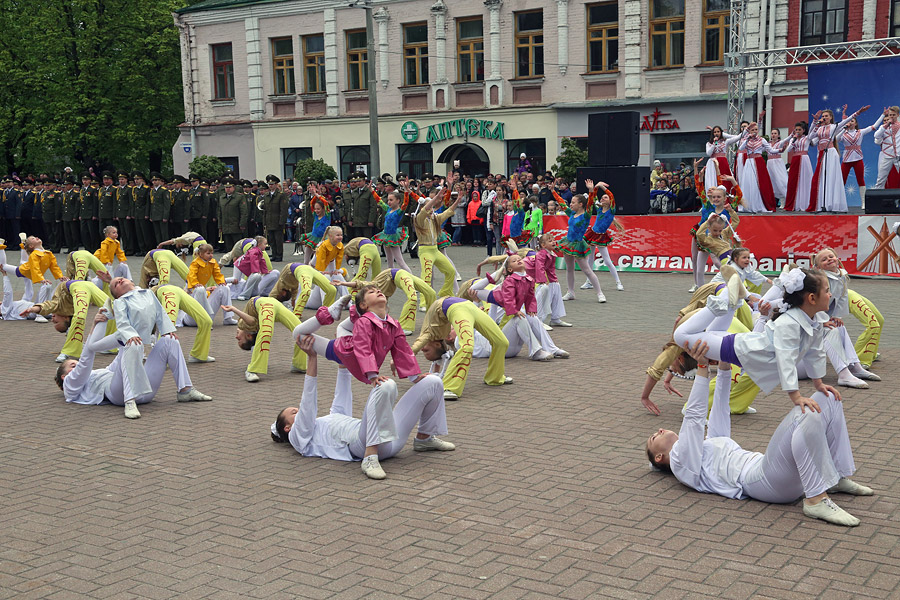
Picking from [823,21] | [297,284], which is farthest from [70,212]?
[823,21]

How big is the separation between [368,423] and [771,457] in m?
2.77

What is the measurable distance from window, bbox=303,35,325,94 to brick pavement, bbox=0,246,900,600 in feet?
86.7

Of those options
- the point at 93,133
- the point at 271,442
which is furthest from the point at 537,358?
the point at 93,133

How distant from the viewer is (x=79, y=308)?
11188 millimetres

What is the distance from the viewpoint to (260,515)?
616 centimetres

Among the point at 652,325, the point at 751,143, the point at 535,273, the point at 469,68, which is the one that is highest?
the point at 469,68

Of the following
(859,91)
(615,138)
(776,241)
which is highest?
(859,91)

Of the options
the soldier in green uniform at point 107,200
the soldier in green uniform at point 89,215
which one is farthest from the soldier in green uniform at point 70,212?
the soldier in green uniform at point 107,200

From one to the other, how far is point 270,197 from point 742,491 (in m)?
18.7

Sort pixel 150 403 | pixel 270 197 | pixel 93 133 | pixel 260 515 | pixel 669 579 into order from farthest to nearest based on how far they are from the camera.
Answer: pixel 93 133, pixel 270 197, pixel 150 403, pixel 260 515, pixel 669 579

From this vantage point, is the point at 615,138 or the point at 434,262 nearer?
the point at 434,262

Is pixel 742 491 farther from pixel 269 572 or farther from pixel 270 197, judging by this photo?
pixel 270 197

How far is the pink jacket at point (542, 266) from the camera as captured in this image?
11555 mm

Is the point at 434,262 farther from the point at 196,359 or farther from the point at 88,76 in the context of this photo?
the point at 88,76
